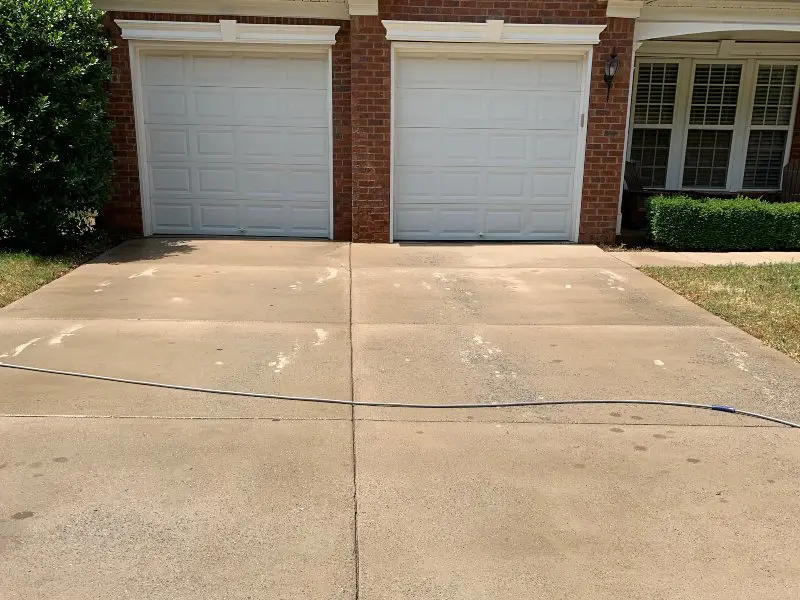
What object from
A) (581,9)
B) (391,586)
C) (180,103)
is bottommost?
(391,586)

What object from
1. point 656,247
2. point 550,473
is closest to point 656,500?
point 550,473

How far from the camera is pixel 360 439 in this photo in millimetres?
3910

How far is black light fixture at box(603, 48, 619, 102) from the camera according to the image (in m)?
9.32

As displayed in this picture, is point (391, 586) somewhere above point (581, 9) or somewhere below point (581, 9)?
below

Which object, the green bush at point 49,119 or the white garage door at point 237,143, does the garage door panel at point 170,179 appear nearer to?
the white garage door at point 237,143

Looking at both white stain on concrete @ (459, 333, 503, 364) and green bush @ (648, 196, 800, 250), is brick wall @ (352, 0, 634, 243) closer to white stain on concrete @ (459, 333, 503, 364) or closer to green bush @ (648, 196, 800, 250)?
green bush @ (648, 196, 800, 250)

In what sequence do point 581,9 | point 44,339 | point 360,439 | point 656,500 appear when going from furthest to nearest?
point 581,9, point 44,339, point 360,439, point 656,500

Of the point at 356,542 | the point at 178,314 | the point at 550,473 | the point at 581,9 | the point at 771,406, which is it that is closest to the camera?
the point at 356,542

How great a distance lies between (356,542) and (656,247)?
8.34m

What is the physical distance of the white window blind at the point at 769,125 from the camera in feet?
38.3

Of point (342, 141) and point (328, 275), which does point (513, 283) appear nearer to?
point (328, 275)

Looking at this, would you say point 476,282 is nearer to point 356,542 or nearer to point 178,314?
point 178,314

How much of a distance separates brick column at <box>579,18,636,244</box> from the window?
2.33 m

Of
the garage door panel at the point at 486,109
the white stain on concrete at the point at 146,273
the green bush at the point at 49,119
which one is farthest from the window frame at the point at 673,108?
the green bush at the point at 49,119
